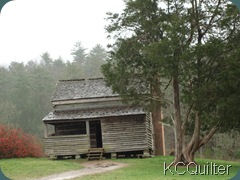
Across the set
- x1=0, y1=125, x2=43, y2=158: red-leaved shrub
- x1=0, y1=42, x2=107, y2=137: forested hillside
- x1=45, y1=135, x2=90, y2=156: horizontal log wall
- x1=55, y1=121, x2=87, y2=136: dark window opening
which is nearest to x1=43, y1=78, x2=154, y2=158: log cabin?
x1=45, y1=135, x2=90, y2=156: horizontal log wall

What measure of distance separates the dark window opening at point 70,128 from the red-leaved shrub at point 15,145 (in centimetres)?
233

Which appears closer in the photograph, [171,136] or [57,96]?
[57,96]

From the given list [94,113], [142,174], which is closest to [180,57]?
[142,174]

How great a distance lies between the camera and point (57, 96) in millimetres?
31594

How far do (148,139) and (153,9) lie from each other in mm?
11199

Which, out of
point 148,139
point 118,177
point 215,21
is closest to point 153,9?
point 215,21

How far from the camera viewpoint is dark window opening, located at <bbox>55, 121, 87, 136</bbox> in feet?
103

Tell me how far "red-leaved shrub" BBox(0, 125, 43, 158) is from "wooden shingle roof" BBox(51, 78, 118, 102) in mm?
3638

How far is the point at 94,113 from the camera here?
29750mm

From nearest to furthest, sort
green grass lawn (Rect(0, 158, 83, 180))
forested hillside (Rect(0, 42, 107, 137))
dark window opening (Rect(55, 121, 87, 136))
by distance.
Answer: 1. green grass lawn (Rect(0, 158, 83, 180))
2. dark window opening (Rect(55, 121, 87, 136))
3. forested hillside (Rect(0, 42, 107, 137))

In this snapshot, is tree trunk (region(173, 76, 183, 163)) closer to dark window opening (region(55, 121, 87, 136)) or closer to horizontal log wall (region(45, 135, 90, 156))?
horizontal log wall (region(45, 135, 90, 156))

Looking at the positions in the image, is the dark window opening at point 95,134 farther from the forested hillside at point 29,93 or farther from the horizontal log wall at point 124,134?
the forested hillside at point 29,93

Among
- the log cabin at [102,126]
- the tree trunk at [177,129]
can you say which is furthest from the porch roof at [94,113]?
the tree trunk at [177,129]

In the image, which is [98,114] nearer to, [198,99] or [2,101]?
[198,99]
